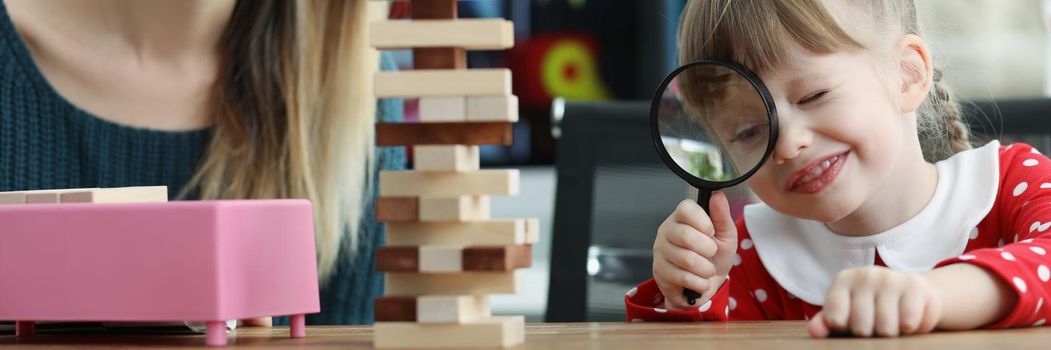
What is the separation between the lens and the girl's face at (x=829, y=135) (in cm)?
111

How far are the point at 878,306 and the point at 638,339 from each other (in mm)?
169

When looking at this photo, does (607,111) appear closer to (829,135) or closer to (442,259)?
(829,135)

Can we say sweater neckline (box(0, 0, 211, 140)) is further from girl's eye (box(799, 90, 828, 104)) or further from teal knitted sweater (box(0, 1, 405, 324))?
girl's eye (box(799, 90, 828, 104))

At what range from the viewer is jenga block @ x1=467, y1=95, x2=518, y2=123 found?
77 cm

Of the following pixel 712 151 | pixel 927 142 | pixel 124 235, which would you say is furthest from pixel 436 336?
pixel 927 142

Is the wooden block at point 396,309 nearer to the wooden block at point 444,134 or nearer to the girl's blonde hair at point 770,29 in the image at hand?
the wooden block at point 444,134

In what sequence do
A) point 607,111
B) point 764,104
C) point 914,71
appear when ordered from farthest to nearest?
point 607,111 → point 914,71 → point 764,104

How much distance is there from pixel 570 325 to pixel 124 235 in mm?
372

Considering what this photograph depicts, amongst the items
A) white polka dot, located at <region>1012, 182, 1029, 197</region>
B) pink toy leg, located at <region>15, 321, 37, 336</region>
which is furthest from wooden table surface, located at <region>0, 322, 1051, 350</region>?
white polka dot, located at <region>1012, 182, 1029, 197</region>

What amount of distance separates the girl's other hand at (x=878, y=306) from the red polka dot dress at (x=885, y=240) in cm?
27

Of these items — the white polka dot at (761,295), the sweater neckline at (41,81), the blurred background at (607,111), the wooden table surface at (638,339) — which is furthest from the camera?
the blurred background at (607,111)

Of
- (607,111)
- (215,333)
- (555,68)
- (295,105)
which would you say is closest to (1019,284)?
(215,333)

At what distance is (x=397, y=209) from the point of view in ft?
2.58

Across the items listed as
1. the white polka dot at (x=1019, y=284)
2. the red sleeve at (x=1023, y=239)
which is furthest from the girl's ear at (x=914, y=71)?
the white polka dot at (x=1019, y=284)
